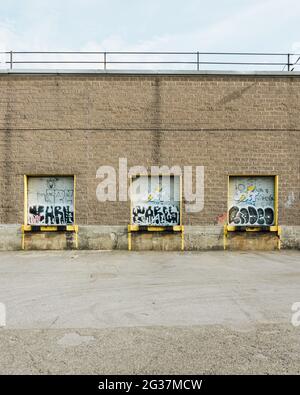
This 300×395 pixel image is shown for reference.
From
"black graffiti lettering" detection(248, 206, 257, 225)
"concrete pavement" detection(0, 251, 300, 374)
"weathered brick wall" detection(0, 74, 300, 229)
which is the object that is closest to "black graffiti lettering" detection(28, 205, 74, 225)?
"weathered brick wall" detection(0, 74, 300, 229)

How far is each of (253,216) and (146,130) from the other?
16.0 ft

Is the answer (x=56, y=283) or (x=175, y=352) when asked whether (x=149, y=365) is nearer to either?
(x=175, y=352)

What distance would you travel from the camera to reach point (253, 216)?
36.6 feet

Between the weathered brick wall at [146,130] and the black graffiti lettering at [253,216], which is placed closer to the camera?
the weathered brick wall at [146,130]

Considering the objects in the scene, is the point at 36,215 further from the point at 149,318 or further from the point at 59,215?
the point at 149,318

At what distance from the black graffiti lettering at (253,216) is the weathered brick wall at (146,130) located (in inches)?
16.1

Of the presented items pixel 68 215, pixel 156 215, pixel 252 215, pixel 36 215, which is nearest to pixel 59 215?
pixel 68 215

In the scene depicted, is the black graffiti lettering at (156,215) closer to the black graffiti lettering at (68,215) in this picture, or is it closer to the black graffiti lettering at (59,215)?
the black graffiti lettering at (68,215)

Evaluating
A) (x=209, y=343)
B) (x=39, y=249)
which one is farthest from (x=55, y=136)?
(x=209, y=343)

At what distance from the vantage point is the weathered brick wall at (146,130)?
11.1m

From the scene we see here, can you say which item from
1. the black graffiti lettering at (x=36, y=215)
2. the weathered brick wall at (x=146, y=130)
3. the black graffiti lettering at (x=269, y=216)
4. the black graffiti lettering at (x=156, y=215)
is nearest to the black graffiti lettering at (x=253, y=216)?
the black graffiti lettering at (x=269, y=216)

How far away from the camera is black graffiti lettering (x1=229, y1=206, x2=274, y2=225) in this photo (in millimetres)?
11156

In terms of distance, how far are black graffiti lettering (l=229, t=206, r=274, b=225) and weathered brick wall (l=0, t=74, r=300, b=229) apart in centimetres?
41

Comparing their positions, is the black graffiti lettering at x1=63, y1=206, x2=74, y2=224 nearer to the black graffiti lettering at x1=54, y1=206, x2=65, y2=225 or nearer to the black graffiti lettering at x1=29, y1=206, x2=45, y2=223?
the black graffiti lettering at x1=54, y1=206, x2=65, y2=225
